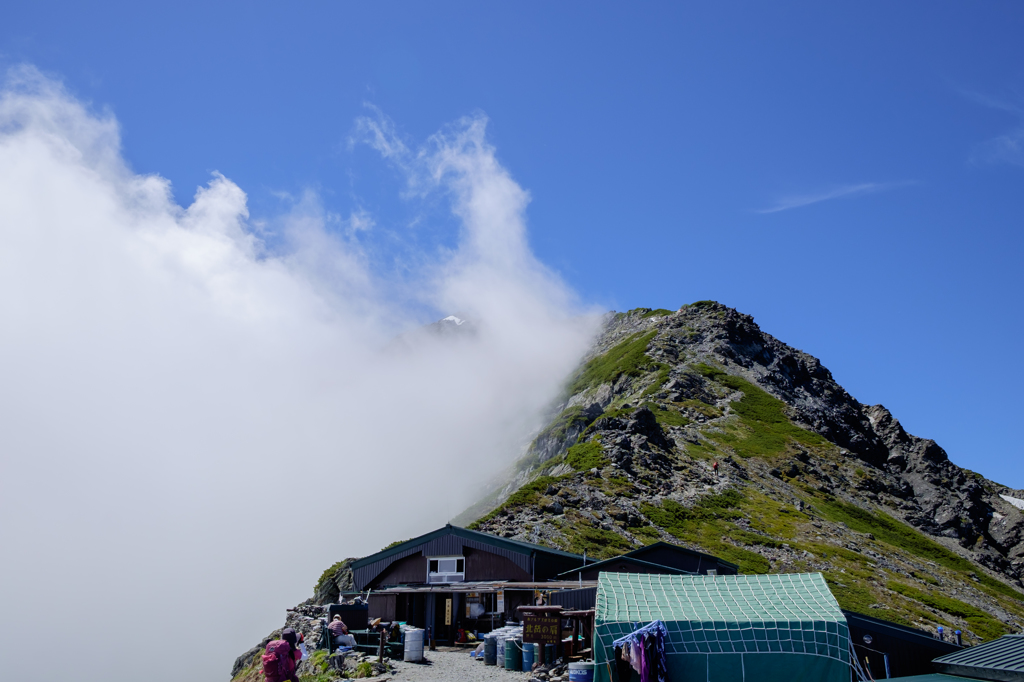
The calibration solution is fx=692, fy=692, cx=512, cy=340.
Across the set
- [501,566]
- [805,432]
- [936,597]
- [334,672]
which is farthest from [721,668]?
[805,432]

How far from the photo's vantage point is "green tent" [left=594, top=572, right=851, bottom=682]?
20766 mm

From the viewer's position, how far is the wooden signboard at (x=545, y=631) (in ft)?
84.6

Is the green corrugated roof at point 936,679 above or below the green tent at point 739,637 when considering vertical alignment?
below

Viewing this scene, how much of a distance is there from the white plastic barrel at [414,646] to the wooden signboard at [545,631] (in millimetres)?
6003

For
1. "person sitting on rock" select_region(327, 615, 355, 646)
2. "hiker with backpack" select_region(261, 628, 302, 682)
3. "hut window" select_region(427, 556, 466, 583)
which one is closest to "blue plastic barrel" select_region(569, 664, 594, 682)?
"hiker with backpack" select_region(261, 628, 302, 682)

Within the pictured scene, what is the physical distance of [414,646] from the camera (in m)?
29.6

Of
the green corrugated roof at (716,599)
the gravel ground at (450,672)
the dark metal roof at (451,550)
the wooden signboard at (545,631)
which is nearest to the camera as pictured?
the green corrugated roof at (716,599)

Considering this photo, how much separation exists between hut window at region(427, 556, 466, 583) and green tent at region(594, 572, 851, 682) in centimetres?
2241

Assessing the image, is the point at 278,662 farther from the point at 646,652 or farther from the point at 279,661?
the point at 646,652

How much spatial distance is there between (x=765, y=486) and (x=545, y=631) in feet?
267

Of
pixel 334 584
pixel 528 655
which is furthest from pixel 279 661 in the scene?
pixel 334 584

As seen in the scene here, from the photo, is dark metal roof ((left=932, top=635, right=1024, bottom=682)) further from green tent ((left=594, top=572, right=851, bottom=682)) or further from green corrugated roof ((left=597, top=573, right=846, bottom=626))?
green corrugated roof ((left=597, top=573, right=846, bottom=626))

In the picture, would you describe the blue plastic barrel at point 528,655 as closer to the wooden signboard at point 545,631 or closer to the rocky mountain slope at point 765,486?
the wooden signboard at point 545,631

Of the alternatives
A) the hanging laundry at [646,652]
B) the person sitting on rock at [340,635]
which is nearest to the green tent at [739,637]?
the hanging laundry at [646,652]
